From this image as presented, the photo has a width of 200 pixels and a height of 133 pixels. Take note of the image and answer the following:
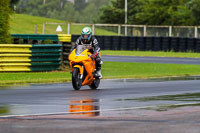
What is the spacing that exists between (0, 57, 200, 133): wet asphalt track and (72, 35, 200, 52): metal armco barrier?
25.6 meters

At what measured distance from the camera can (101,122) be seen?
9531 mm

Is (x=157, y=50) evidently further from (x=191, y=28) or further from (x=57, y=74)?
(x=57, y=74)

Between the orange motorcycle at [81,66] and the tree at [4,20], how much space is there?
27.0 ft

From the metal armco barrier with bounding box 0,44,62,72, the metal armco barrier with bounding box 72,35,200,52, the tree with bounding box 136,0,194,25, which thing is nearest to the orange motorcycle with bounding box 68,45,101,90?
the metal armco barrier with bounding box 0,44,62,72

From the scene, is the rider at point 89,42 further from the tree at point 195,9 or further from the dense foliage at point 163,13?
the tree at point 195,9

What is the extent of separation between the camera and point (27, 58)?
22375 mm

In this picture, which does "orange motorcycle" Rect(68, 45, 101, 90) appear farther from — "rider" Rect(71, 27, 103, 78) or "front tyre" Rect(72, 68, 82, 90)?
"rider" Rect(71, 27, 103, 78)

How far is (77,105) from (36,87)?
4.84m

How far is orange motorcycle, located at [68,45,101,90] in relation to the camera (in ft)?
52.1

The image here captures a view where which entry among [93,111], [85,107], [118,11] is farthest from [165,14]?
[93,111]

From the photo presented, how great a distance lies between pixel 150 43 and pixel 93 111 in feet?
108

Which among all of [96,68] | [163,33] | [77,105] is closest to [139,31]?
[163,33]

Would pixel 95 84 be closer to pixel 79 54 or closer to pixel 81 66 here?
pixel 81 66

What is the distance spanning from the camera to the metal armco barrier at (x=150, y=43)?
42.3m
